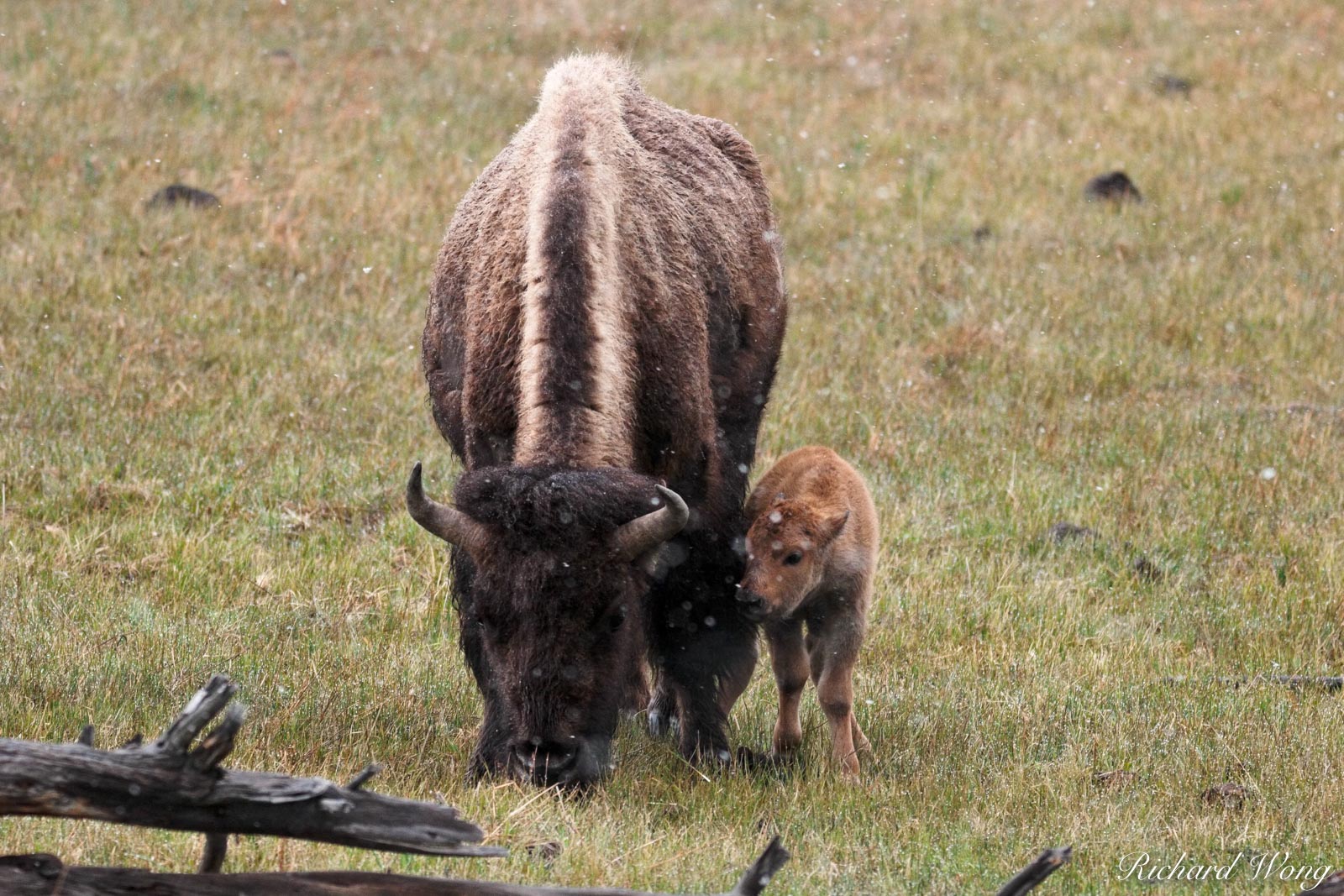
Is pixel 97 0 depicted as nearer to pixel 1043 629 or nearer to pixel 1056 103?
pixel 1056 103

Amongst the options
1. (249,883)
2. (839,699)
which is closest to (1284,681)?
(839,699)

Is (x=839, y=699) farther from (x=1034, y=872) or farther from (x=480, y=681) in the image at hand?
(x=1034, y=872)

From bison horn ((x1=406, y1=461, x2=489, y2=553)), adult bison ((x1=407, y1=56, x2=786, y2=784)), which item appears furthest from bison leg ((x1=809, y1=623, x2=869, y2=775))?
bison horn ((x1=406, y1=461, x2=489, y2=553))

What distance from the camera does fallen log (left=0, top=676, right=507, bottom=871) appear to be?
3605 mm

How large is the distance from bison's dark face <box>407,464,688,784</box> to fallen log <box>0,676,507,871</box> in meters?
1.69

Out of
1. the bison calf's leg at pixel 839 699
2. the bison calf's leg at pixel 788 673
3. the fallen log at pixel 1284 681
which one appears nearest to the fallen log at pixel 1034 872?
the bison calf's leg at pixel 839 699

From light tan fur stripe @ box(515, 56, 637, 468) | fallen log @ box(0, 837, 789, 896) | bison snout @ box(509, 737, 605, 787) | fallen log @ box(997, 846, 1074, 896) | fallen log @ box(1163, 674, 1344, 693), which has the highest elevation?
light tan fur stripe @ box(515, 56, 637, 468)

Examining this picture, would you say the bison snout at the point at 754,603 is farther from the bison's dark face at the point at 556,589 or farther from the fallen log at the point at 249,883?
Result: the fallen log at the point at 249,883

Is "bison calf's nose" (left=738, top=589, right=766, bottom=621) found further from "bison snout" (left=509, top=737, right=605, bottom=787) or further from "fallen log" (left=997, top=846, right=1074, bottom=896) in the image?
"fallen log" (left=997, top=846, right=1074, bottom=896)

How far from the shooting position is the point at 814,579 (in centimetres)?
634

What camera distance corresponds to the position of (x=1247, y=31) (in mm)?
21812

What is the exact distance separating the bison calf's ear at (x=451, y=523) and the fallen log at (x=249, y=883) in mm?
1926

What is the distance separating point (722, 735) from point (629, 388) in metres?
1.66

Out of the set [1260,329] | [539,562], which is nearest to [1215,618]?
[539,562]
